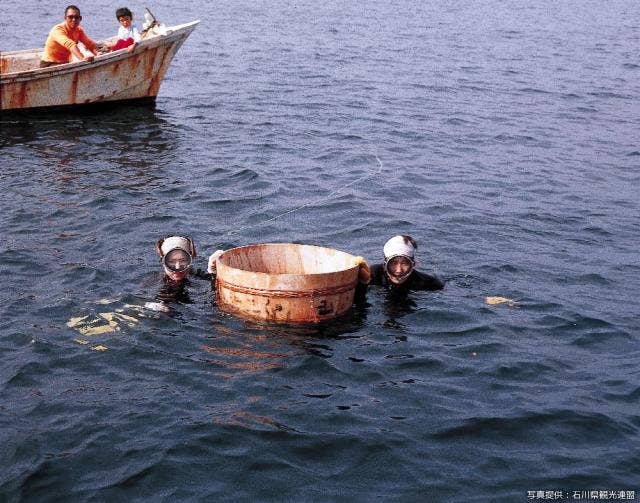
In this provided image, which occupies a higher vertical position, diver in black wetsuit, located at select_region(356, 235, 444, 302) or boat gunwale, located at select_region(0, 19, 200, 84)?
boat gunwale, located at select_region(0, 19, 200, 84)

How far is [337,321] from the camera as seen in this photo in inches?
371

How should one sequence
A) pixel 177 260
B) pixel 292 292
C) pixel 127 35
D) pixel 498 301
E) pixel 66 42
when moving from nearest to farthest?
1. pixel 292 292
2. pixel 177 260
3. pixel 498 301
4. pixel 66 42
5. pixel 127 35

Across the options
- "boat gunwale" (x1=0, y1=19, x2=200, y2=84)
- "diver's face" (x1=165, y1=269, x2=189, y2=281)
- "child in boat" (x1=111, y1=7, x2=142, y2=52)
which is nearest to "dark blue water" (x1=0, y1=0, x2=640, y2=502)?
"diver's face" (x1=165, y1=269, x2=189, y2=281)

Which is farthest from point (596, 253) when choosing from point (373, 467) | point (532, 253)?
point (373, 467)

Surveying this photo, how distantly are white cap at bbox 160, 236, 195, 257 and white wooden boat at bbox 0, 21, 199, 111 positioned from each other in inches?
391

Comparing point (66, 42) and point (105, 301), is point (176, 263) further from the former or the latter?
point (66, 42)

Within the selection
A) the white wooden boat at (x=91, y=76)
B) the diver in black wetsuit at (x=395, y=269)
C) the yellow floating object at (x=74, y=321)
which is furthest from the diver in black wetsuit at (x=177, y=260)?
the white wooden boat at (x=91, y=76)

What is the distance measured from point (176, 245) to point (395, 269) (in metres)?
2.45

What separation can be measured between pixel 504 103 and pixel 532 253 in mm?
11266

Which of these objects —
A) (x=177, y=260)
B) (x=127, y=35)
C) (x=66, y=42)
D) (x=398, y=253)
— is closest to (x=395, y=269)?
(x=398, y=253)

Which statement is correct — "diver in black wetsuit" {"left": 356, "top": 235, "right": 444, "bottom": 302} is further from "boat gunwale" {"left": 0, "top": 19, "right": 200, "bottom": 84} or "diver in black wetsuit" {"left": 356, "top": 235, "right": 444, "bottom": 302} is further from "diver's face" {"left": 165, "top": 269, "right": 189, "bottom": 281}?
"boat gunwale" {"left": 0, "top": 19, "right": 200, "bottom": 84}

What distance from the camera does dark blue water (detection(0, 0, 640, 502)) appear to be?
7207 millimetres

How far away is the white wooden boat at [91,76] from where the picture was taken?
18.5 m

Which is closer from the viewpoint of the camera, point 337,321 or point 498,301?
point 337,321
